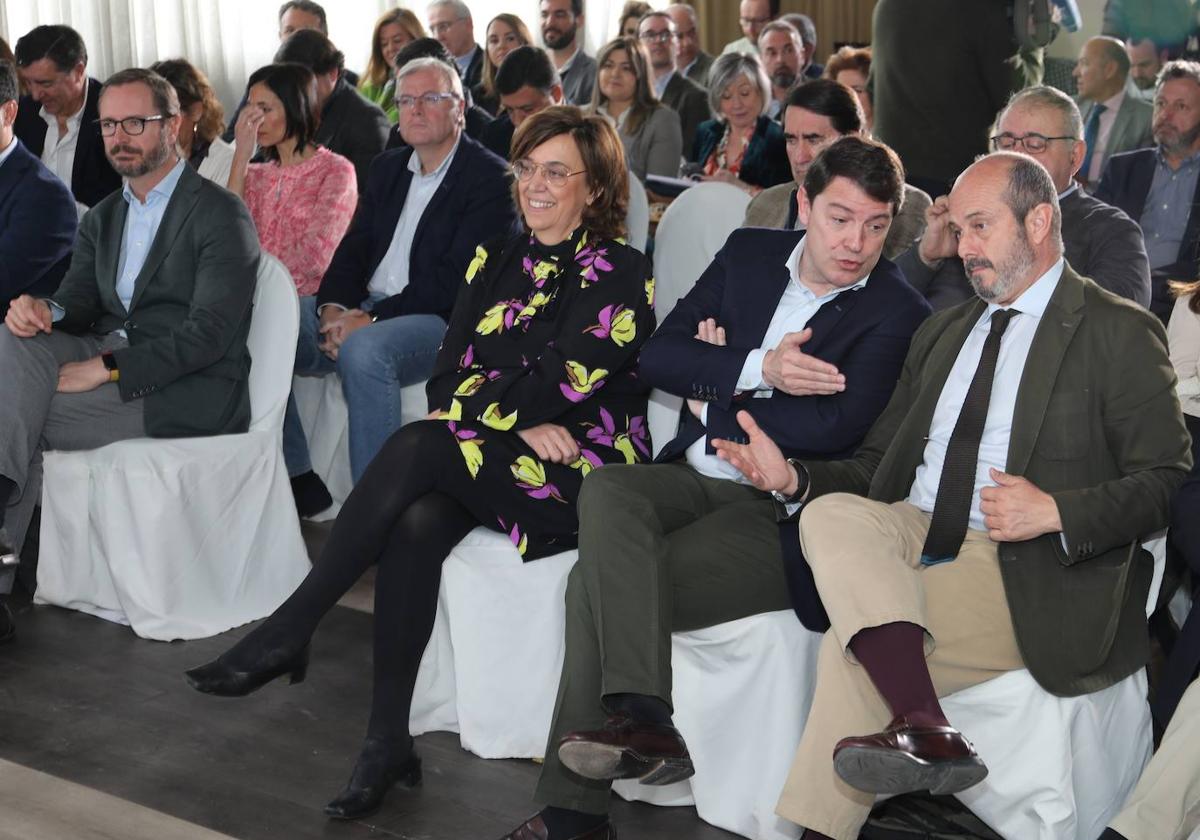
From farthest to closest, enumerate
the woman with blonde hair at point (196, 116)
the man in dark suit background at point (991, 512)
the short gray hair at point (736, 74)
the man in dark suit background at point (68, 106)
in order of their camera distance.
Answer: the short gray hair at point (736, 74)
the man in dark suit background at point (68, 106)
the woman with blonde hair at point (196, 116)
the man in dark suit background at point (991, 512)

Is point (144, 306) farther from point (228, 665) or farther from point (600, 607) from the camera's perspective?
point (600, 607)

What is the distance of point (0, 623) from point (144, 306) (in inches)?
31.9

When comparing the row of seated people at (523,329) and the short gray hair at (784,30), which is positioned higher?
the short gray hair at (784,30)

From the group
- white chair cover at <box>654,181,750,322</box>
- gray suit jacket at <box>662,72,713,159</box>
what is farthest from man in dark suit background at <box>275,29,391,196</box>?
white chair cover at <box>654,181,750,322</box>

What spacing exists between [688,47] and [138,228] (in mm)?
4532

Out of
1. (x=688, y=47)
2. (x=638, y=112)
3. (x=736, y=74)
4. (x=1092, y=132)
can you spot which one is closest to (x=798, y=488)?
(x=736, y=74)

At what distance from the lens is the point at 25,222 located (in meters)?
3.85

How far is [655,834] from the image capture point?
8.11ft

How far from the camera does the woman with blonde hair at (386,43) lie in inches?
243

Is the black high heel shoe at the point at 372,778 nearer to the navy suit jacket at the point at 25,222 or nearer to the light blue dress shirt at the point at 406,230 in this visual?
the light blue dress shirt at the point at 406,230

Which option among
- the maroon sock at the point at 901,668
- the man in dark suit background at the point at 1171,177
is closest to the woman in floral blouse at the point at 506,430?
the maroon sock at the point at 901,668

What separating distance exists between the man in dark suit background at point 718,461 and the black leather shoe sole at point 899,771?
32 centimetres

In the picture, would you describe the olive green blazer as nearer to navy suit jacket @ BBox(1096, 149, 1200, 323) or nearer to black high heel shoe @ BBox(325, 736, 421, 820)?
black high heel shoe @ BBox(325, 736, 421, 820)

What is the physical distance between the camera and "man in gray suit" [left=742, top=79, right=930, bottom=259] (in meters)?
3.21
